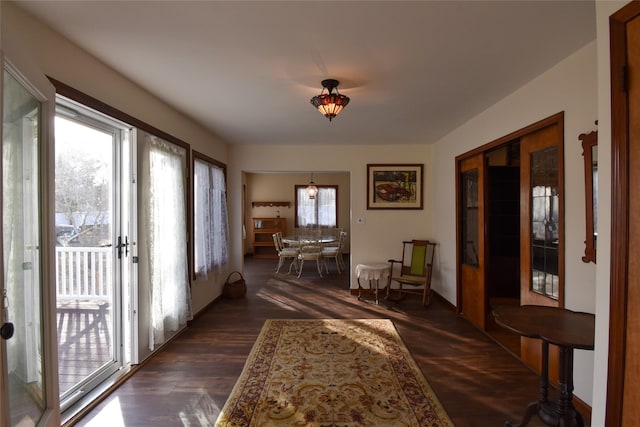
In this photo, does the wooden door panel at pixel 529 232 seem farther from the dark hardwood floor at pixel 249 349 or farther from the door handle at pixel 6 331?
the door handle at pixel 6 331

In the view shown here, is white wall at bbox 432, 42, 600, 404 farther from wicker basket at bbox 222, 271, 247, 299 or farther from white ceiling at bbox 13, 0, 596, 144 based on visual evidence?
wicker basket at bbox 222, 271, 247, 299

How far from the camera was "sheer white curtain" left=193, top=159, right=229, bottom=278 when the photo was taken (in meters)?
3.96

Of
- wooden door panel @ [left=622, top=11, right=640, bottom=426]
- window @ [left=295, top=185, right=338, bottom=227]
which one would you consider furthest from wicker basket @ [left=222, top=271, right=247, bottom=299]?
window @ [left=295, top=185, right=338, bottom=227]

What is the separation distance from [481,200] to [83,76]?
3.79 meters

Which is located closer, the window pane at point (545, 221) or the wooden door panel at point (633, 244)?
the wooden door panel at point (633, 244)

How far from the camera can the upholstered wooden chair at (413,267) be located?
456 centimetres

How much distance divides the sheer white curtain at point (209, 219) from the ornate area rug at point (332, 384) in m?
1.31

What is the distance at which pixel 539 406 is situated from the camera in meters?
1.86

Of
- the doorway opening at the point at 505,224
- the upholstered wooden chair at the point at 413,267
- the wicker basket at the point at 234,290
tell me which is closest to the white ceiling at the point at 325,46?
the doorway opening at the point at 505,224

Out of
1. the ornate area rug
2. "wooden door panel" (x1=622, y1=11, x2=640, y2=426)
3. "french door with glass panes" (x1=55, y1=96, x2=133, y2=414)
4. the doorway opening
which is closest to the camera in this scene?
"wooden door panel" (x1=622, y1=11, x2=640, y2=426)

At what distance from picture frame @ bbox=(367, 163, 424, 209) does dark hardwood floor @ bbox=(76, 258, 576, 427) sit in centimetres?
154

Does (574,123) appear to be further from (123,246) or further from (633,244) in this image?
(123,246)

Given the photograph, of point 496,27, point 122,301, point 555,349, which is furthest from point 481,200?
point 122,301

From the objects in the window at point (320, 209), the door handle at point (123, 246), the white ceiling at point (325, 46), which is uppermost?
the white ceiling at point (325, 46)
